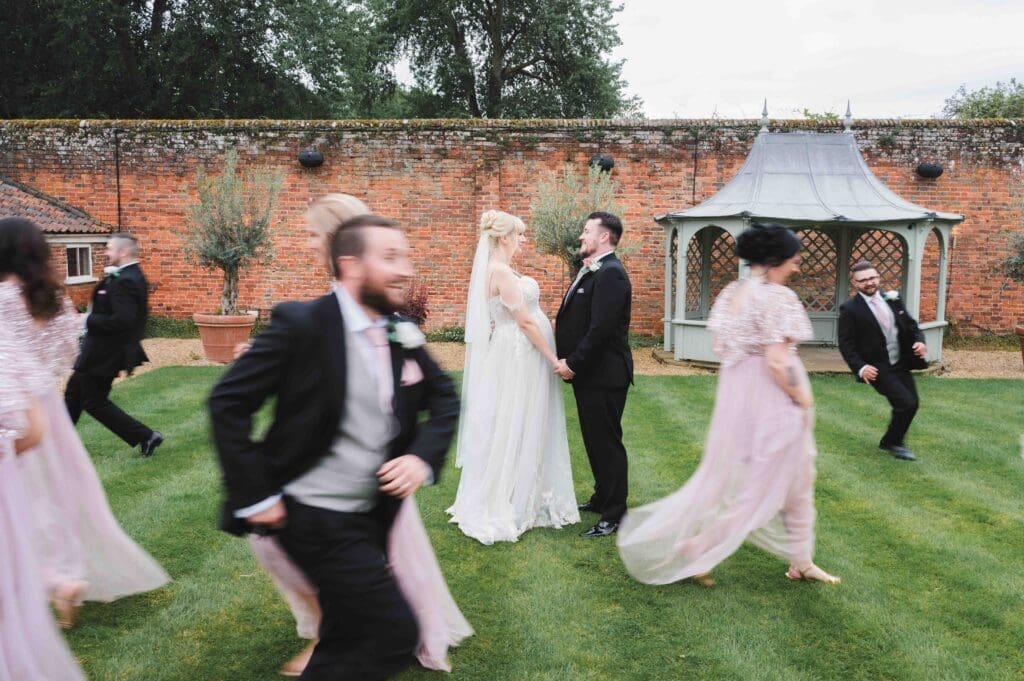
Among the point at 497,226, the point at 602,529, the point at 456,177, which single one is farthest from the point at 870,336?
the point at 456,177

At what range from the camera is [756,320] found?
13.5ft

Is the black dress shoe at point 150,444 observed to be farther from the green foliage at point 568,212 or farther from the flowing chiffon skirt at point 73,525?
the green foliage at point 568,212

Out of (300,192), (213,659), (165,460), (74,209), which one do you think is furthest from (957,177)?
(74,209)

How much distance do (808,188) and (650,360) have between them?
358 centimetres

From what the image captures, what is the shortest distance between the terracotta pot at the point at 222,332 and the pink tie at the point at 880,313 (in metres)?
8.57

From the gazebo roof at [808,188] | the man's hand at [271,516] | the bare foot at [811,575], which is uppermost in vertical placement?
the gazebo roof at [808,188]

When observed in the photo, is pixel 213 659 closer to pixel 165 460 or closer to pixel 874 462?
pixel 165 460

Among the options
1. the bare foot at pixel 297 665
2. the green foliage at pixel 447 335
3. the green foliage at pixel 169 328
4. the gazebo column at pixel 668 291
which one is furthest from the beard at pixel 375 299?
the green foliage at pixel 169 328

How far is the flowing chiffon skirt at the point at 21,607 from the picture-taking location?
276 cm

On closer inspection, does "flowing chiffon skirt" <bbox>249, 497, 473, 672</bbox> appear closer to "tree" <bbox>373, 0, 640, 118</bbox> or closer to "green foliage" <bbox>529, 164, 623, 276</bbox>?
"green foliage" <bbox>529, 164, 623, 276</bbox>

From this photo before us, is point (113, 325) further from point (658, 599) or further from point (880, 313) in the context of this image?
point (880, 313)

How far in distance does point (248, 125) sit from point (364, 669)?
13.9m

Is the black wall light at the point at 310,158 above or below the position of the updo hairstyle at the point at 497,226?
above

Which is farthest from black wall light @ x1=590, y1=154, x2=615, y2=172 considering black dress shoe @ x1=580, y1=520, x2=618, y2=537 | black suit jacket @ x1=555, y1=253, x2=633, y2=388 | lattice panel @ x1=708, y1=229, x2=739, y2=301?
black dress shoe @ x1=580, y1=520, x2=618, y2=537
